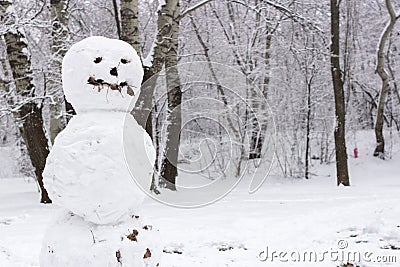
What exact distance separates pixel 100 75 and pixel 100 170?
64 cm

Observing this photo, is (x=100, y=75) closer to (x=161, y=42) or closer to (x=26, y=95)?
(x=161, y=42)

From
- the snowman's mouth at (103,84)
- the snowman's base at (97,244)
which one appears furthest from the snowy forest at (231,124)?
the snowman's base at (97,244)

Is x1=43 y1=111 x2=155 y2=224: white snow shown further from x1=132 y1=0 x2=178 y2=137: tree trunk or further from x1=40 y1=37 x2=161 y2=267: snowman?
x1=132 y1=0 x2=178 y2=137: tree trunk

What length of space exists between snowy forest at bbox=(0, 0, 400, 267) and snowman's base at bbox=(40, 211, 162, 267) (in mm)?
212

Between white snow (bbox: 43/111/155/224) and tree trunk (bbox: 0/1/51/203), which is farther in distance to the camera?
tree trunk (bbox: 0/1/51/203)

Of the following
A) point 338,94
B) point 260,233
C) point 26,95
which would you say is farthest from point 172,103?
point 260,233

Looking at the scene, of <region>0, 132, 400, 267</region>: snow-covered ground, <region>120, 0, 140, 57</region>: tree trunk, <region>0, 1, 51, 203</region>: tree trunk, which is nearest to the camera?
<region>0, 132, 400, 267</region>: snow-covered ground

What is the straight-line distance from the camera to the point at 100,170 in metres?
2.69

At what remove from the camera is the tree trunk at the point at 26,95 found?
8.05m

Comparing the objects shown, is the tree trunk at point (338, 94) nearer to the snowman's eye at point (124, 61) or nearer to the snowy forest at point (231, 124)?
the snowy forest at point (231, 124)

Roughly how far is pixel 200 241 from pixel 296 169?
872 centimetres

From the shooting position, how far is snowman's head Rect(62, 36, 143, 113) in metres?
2.90

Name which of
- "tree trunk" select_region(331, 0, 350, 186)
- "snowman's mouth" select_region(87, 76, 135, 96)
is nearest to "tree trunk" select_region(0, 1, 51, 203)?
"snowman's mouth" select_region(87, 76, 135, 96)

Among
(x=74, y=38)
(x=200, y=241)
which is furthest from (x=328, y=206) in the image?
(x=74, y=38)
